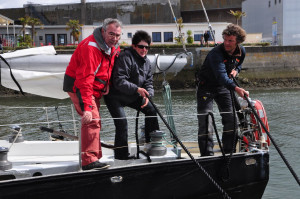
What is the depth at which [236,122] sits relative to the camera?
5004 millimetres

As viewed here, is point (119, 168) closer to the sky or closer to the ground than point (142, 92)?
closer to the ground

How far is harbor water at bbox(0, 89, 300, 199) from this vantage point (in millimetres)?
7118

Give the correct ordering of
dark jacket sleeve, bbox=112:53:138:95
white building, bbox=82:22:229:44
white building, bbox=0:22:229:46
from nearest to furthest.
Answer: dark jacket sleeve, bbox=112:53:138:95
white building, bbox=0:22:229:46
white building, bbox=82:22:229:44

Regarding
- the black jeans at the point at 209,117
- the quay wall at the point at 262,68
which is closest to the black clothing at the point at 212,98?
the black jeans at the point at 209,117

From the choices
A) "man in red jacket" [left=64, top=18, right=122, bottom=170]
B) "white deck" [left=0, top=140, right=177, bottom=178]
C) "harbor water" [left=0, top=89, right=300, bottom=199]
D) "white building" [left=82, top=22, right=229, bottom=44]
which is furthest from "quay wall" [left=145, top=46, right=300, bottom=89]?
"man in red jacket" [left=64, top=18, right=122, bottom=170]

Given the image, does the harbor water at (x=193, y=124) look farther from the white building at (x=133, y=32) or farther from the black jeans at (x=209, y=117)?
the white building at (x=133, y=32)

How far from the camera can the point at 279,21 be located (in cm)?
3825

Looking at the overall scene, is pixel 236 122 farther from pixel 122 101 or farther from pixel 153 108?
pixel 122 101

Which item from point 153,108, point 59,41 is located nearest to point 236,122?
point 153,108

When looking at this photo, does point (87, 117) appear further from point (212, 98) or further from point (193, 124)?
point (193, 124)

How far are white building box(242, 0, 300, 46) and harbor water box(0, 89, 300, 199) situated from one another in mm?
16006

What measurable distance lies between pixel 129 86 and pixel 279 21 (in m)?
36.6

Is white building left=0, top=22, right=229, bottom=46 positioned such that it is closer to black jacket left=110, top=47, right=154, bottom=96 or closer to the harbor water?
the harbor water

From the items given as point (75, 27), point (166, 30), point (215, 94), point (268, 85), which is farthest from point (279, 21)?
point (215, 94)
